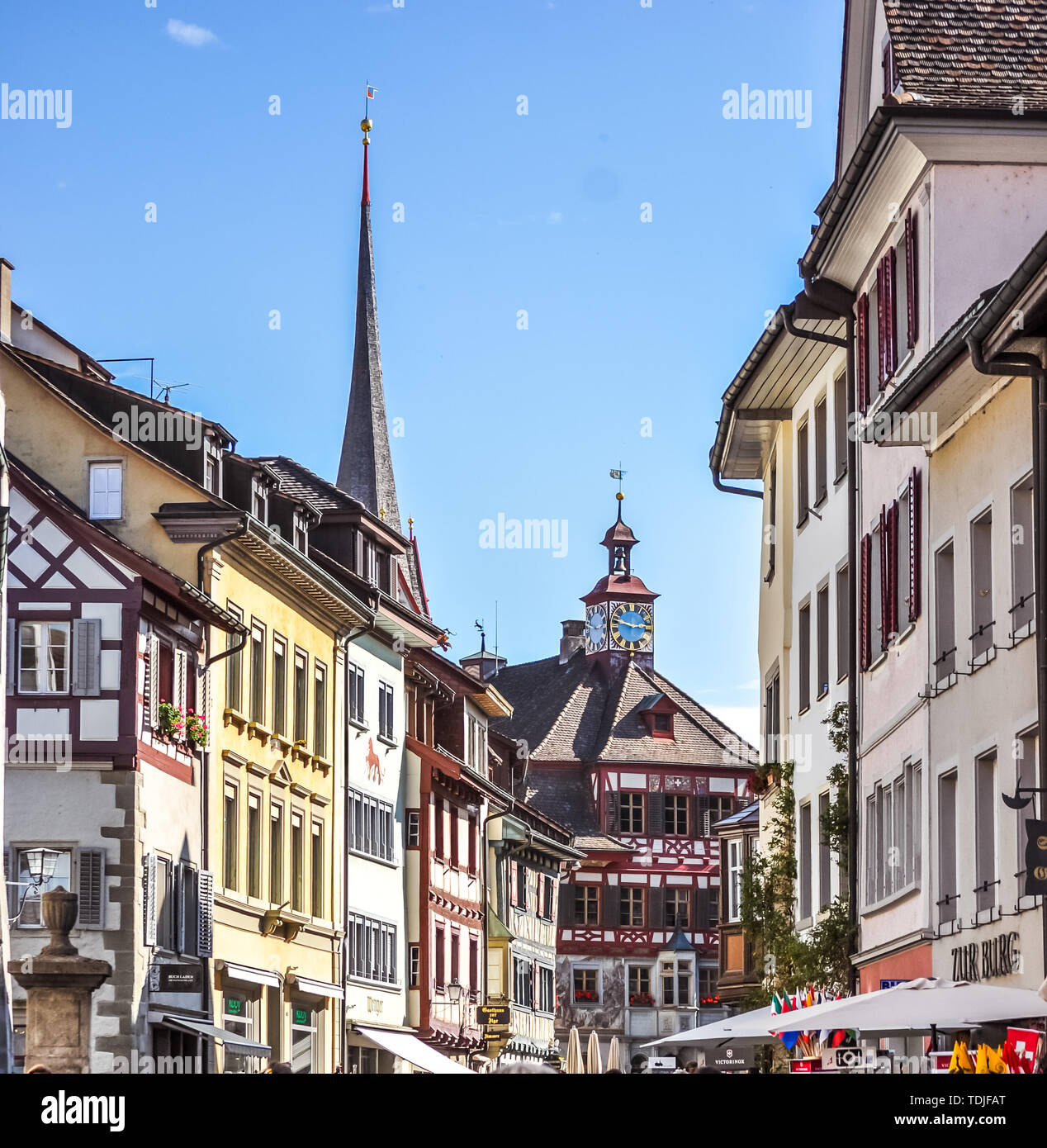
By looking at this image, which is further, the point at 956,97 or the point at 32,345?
the point at 32,345

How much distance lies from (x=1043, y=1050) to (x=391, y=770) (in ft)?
125

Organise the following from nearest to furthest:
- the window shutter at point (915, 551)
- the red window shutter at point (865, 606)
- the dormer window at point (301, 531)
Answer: the window shutter at point (915, 551) → the red window shutter at point (865, 606) → the dormer window at point (301, 531)

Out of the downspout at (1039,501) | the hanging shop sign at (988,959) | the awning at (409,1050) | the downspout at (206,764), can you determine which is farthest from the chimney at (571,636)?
the downspout at (1039,501)

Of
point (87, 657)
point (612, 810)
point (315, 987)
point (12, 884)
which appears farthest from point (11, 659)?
point (612, 810)

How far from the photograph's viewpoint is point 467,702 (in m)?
58.6

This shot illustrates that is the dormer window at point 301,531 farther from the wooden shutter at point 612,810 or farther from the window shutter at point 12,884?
the wooden shutter at point 612,810

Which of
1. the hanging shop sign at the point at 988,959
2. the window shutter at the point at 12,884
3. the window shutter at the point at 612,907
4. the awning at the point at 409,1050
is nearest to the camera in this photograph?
the hanging shop sign at the point at 988,959

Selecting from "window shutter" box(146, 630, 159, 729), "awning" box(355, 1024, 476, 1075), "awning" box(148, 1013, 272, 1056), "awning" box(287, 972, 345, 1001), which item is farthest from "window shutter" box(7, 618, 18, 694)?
"awning" box(355, 1024, 476, 1075)

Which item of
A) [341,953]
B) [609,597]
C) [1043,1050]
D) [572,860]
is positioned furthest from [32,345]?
[609,597]

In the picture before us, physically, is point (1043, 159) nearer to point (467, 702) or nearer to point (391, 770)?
point (391, 770)

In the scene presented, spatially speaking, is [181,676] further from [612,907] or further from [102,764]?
[612,907]

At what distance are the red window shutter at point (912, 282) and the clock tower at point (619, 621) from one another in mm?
70610

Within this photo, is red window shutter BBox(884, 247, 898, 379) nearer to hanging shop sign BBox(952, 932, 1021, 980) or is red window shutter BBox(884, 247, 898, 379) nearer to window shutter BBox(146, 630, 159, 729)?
hanging shop sign BBox(952, 932, 1021, 980)

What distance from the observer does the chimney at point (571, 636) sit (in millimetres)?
96113
